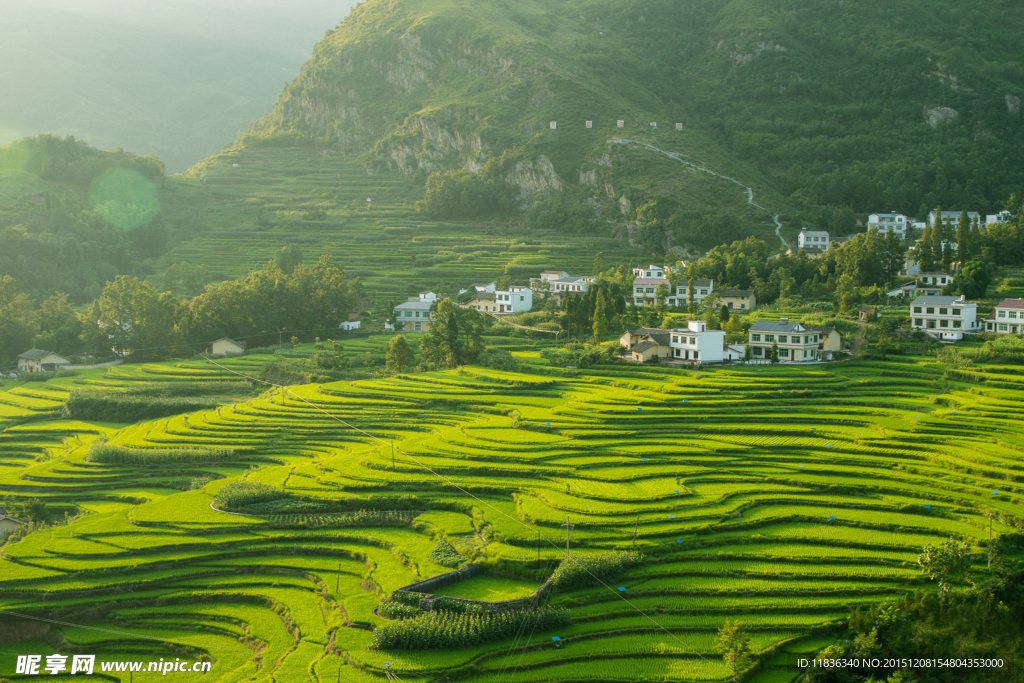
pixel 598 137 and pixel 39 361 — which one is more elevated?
pixel 598 137

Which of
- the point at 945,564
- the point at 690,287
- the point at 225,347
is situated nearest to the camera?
the point at 945,564

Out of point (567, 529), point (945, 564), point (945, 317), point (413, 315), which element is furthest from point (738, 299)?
point (945, 564)

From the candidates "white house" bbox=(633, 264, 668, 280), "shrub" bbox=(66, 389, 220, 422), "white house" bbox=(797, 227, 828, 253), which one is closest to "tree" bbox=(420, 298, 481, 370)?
"shrub" bbox=(66, 389, 220, 422)

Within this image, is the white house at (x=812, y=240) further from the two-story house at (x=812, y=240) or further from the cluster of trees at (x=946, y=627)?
the cluster of trees at (x=946, y=627)

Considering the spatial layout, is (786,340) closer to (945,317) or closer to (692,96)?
(945,317)

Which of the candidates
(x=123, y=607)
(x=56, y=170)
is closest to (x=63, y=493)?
(x=123, y=607)

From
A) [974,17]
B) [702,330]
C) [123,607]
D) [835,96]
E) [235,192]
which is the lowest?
[123,607]

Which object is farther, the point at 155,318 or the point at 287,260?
the point at 287,260

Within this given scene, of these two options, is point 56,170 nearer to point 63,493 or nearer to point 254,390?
point 254,390
